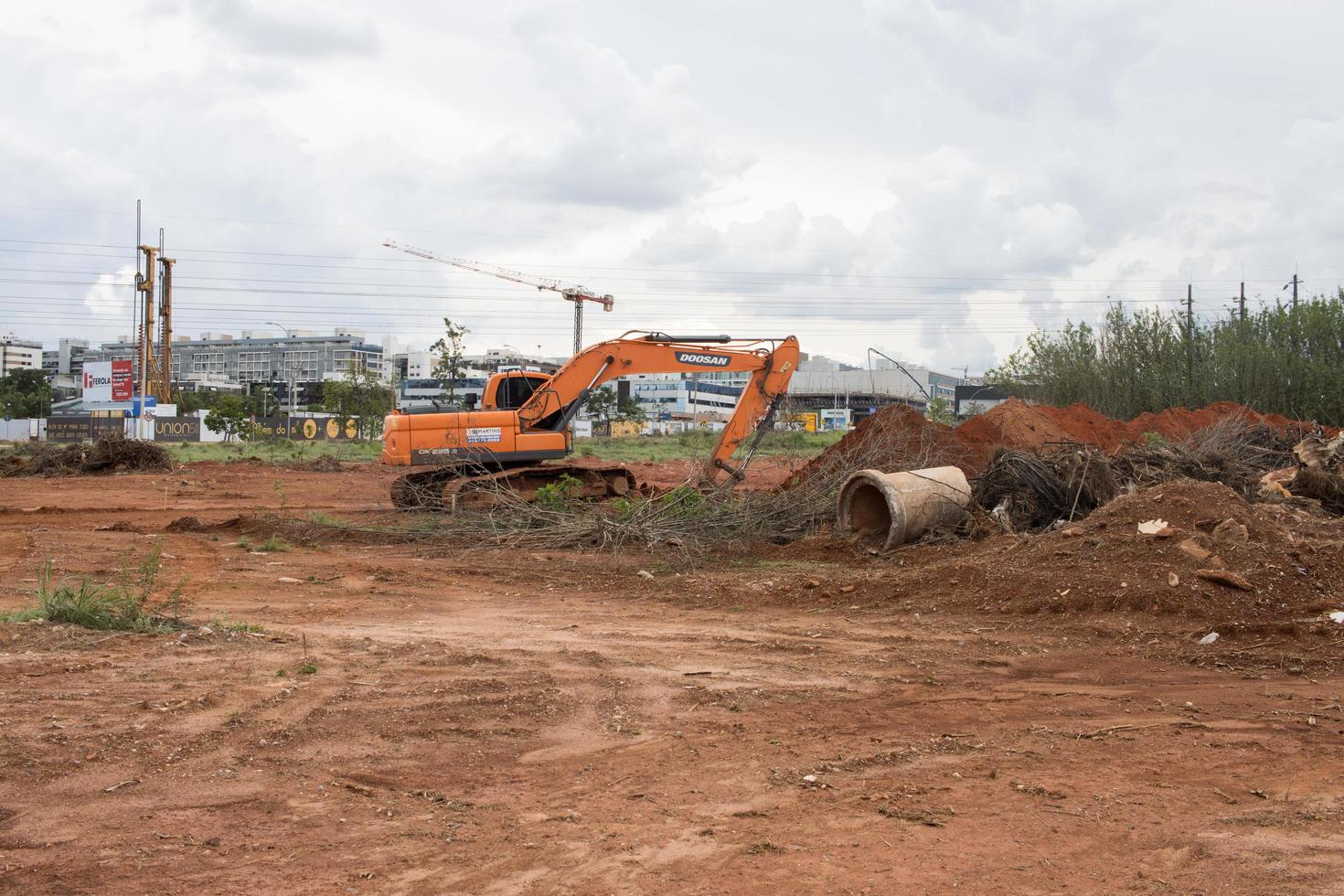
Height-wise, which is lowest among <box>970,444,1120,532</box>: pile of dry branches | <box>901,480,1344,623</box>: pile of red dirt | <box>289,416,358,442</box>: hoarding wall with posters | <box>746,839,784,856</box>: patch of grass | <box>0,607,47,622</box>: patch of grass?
<box>746,839,784,856</box>: patch of grass

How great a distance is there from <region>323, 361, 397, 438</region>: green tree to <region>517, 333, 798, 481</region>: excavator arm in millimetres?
38204

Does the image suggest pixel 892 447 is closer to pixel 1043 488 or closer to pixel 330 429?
pixel 1043 488

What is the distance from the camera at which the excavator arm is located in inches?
731

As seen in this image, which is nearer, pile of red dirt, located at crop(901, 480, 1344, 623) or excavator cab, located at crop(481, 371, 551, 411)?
pile of red dirt, located at crop(901, 480, 1344, 623)

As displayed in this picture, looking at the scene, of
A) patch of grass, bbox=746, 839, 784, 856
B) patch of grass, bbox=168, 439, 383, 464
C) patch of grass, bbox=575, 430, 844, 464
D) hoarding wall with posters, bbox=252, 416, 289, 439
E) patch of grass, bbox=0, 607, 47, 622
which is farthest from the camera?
hoarding wall with posters, bbox=252, 416, 289, 439

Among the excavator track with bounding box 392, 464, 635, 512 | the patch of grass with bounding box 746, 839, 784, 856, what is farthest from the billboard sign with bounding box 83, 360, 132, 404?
the patch of grass with bounding box 746, 839, 784, 856

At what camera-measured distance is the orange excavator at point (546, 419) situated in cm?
1839

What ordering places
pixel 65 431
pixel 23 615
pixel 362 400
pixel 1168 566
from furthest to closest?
pixel 362 400, pixel 65 431, pixel 1168 566, pixel 23 615

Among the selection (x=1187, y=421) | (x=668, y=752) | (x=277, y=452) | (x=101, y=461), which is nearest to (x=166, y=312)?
(x=277, y=452)

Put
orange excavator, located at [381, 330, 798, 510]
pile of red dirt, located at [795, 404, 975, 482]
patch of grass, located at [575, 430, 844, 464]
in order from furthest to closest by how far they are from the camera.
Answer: patch of grass, located at [575, 430, 844, 464]
orange excavator, located at [381, 330, 798, 510]
pile of red dirt, located at [795, 404, 975, 482]

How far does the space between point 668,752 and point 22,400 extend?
99.5m

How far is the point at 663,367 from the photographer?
19.1 m

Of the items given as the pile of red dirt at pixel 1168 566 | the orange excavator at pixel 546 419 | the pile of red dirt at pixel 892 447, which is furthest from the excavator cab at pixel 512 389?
the pile of red dirt at pixel 1168 566

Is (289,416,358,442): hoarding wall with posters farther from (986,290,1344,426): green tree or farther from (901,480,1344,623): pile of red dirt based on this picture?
(901,480,1344,623): pile of red dirt
